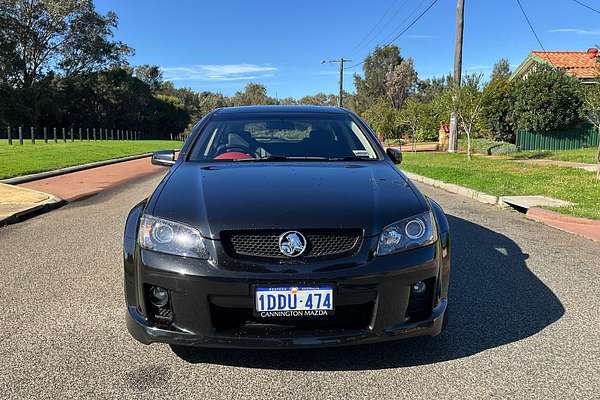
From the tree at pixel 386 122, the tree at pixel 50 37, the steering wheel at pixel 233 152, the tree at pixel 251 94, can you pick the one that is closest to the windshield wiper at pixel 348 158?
the steering wheel at pixel 233 152

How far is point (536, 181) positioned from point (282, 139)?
9268 mm

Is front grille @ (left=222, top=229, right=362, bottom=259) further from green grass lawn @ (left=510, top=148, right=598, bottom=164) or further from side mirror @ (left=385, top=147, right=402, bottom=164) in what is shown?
green grass lawn @ (left=510, top=148, right=598, bottom=164)

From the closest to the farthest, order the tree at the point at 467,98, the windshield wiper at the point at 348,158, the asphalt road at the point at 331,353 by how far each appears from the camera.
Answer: the asphalt road at the point at 331,353
the windshield wiper at the point at 348,158
the tree at the point at 467,98

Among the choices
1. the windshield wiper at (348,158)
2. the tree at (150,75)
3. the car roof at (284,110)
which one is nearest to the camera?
the windshield wiper at (348,158)

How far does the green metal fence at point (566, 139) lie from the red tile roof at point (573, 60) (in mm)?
3851

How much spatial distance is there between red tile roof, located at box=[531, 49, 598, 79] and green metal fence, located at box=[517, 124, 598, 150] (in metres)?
3.85

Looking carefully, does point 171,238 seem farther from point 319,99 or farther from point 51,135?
point 319,99

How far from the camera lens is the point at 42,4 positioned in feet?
159

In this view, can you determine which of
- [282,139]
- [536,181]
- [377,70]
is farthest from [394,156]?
[377,70]

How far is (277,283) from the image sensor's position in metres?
2.69

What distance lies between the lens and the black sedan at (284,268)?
271cm

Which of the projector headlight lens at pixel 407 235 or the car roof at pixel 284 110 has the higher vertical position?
the car roof at pixel 284 110

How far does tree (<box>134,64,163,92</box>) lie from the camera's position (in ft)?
306

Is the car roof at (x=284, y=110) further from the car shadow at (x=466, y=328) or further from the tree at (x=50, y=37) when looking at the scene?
the tree at (x=50, y=37)
